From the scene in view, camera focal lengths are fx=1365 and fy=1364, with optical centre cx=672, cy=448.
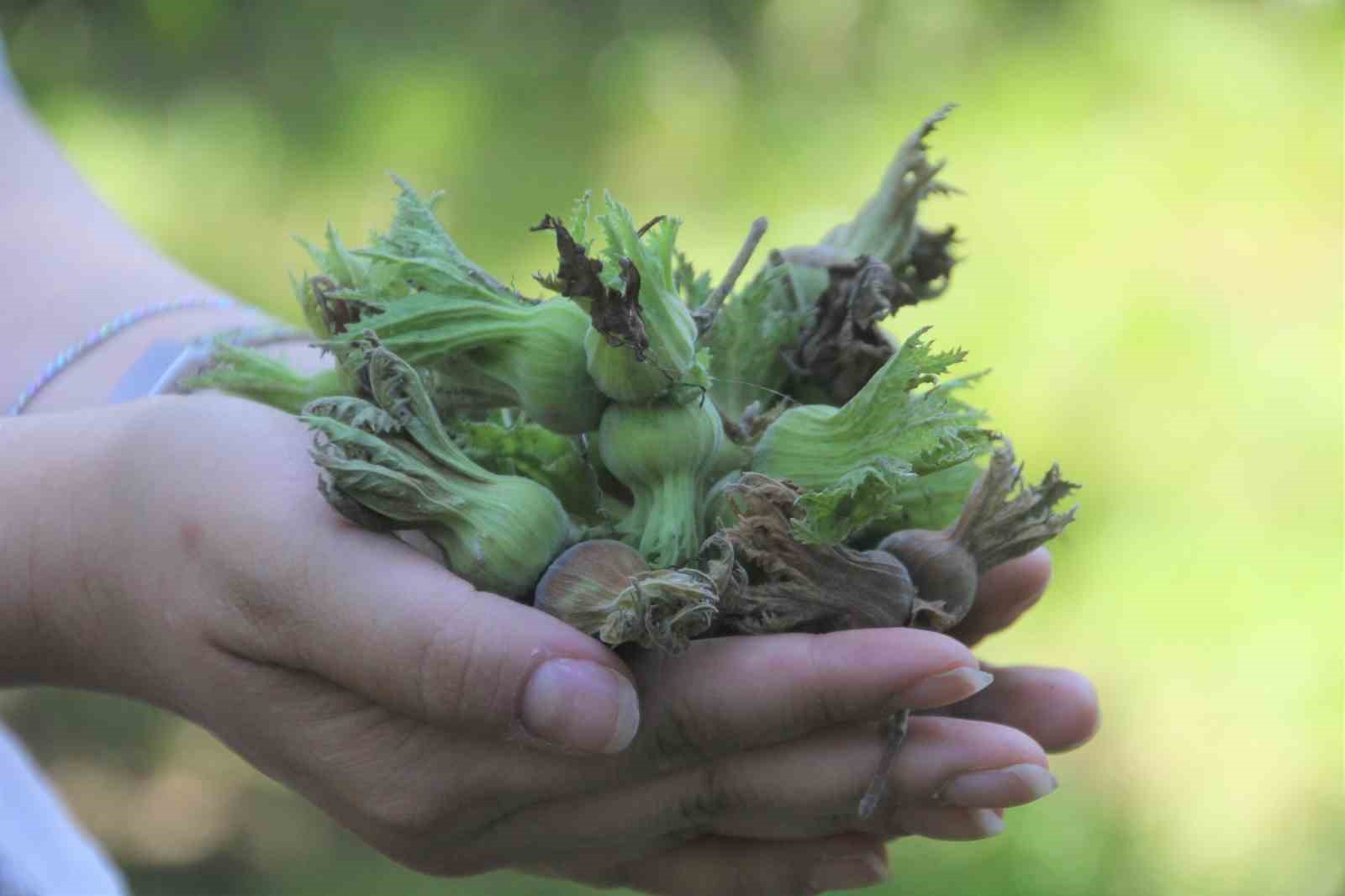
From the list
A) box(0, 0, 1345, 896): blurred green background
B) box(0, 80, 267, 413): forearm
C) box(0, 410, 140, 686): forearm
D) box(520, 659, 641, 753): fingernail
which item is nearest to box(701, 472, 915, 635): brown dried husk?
box(520, 659, 641, 753): fingernail

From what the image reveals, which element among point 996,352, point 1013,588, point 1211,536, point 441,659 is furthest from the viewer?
point 996,352

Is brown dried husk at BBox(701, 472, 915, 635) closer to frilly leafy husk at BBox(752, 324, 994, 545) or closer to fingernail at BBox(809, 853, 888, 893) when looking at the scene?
frilly leafy husk at BBox(752, 324, 994, 545)

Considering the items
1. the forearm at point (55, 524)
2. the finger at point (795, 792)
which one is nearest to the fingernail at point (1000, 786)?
the finger at point (795, 792)

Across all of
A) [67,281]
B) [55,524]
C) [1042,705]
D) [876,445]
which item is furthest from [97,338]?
[1042,705]

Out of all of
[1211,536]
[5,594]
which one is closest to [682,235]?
[1211,536]

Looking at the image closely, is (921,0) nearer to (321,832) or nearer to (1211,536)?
(1211,536)

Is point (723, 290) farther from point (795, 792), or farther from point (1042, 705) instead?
point (1042, 705)
